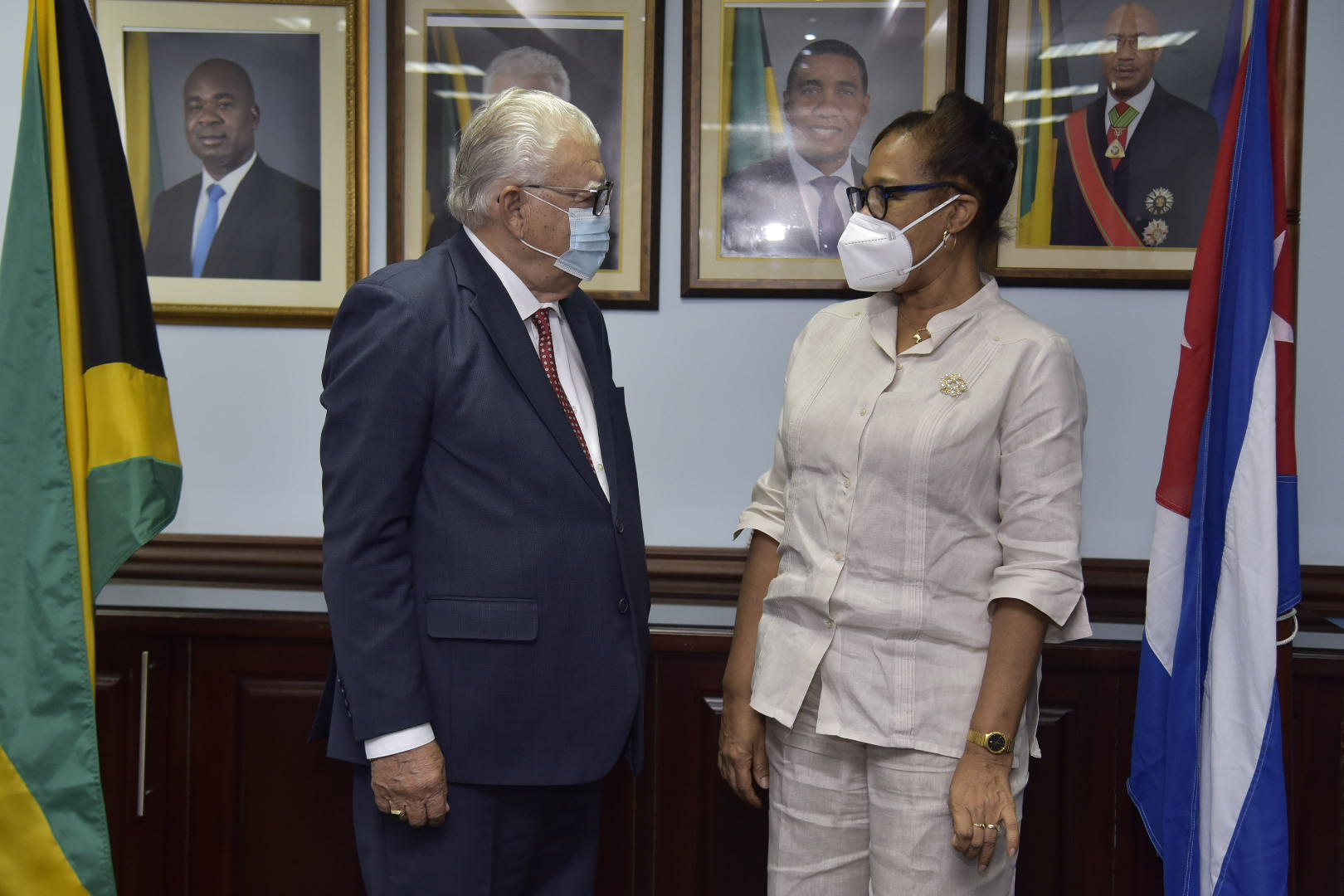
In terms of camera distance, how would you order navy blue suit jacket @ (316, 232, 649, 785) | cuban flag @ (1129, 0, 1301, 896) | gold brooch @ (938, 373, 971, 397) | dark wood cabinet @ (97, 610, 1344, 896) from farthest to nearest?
dark wood cabinet @ (97, 610, 1344, 896), cuban flag @ (1129, 0, 1301, 896), gold brooch @ (938, 373, 971, 397), navy blue suit jacket @ (316, 232, 649, 785)

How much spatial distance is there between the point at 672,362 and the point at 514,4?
82 cm

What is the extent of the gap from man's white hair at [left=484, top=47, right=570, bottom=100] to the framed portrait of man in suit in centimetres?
88

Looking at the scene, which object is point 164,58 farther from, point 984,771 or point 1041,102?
point 984,771

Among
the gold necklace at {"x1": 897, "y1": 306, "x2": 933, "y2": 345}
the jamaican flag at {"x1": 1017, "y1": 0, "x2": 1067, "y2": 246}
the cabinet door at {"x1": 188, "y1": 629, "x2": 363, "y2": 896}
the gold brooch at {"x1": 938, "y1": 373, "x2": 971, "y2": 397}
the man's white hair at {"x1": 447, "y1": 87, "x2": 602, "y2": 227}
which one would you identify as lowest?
the cabinet door at {"x1": 188, "y1": 629, "x2": 363, "y2": 896}

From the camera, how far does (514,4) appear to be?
7.10 feet

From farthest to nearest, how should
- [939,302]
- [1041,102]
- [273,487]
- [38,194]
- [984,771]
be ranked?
[273,487] → [1041,102] → [38,194] → [939,302] → [984,771]

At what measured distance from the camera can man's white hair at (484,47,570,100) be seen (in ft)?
7.11

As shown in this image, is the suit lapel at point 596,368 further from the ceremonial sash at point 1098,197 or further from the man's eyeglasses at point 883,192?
the ceremonial sash at point 1098,197

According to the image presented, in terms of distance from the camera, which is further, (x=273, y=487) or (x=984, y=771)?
(x=273, y=487)

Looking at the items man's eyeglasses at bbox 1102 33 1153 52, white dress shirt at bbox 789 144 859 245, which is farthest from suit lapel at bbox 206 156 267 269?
man's eyeglasses at bbox 1102 33 1153 52

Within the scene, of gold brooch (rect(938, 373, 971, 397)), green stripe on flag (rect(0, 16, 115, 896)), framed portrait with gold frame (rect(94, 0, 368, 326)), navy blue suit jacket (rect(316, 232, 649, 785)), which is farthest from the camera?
framed portrait with gold frame (rect(94, 0, 368, 326))

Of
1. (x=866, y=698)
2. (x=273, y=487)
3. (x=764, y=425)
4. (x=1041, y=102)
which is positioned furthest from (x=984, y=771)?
(x=273, y=487)

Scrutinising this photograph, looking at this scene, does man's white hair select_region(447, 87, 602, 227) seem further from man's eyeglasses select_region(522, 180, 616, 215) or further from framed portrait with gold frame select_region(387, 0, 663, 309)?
framed portrait with gold frame select_region(387, 0, 663, 309)

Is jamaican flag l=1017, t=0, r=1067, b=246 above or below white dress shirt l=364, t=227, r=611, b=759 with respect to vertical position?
above
